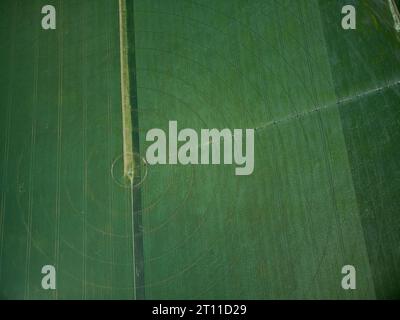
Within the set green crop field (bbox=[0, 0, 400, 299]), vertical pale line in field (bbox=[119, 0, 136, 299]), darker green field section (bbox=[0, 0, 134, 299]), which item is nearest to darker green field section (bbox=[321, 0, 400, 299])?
green crop field (bbox=[0, 0, 400, 299])

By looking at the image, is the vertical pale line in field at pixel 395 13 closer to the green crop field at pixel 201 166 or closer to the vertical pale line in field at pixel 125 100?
the green crop field at pixel 201 166

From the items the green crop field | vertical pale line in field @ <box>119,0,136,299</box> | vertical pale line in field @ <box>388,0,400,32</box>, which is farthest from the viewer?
vertical pale line in field @ <box>388,0,400,32</box>

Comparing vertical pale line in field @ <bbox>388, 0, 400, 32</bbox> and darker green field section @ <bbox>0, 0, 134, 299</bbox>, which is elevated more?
vertical pale line in field @ <bbox>388, 0, 400, 32</bbox>

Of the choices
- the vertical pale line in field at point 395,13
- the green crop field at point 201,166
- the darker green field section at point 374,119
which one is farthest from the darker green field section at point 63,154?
the vertical pale line in field at point 395,13

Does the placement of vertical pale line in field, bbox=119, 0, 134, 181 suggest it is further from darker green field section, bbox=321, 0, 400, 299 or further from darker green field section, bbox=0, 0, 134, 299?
darker green field section, bbox=321, 0, 400, 299

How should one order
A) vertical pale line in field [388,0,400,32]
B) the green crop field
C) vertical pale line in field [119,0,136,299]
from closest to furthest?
the green crop field < vertical pale line in field [119,0,136,299] < vertical pale line in field [388,0,400,32]

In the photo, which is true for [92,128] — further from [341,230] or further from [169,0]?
[341,230]
